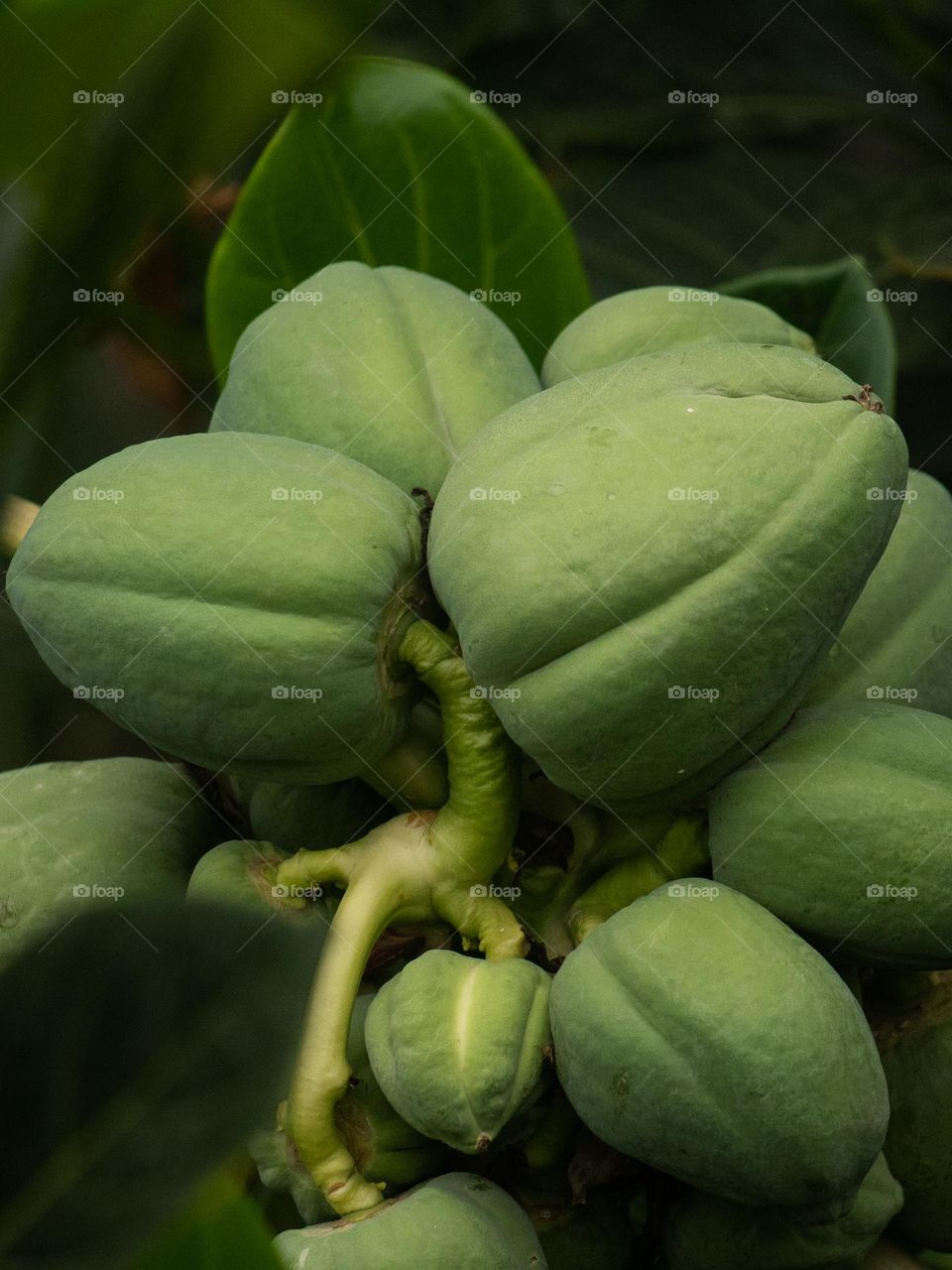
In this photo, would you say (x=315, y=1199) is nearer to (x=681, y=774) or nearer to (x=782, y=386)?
(x=681, y=774)

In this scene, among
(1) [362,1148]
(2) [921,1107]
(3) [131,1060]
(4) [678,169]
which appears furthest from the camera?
(4) [678,169]

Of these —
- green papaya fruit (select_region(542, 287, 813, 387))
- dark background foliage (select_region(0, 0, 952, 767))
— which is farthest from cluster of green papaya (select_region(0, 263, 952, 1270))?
dark background foliage (select_region(0, 0, 952, 767))

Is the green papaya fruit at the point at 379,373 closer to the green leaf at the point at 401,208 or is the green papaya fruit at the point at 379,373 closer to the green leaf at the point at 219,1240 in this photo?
the green leaf at the point at 401,208

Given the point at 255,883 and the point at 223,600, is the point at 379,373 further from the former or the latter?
the point at 255,883

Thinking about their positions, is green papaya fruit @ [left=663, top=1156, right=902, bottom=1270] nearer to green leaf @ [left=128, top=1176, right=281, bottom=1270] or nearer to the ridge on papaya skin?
the ridge on papaya skin

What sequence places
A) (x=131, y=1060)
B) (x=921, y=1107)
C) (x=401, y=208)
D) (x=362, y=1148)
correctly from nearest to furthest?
1. (x=131, y=1060)
2. (x=362, y=1148)
3. (x=921, y=1107)
4. (x=401, y=208)

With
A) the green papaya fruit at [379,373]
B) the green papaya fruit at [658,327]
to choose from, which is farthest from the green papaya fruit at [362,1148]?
the green papaya fruit at [658,327]

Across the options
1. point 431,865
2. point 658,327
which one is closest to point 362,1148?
point 431,865

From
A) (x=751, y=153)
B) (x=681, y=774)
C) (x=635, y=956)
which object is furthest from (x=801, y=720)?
(x=751, y=153)
